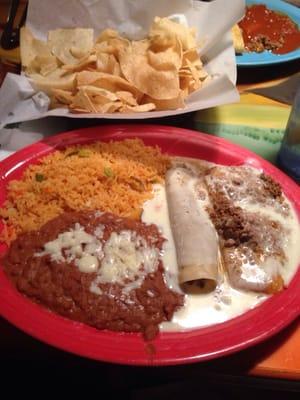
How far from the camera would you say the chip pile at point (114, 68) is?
142 centimetres

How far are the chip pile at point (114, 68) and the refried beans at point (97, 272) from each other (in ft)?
1.54

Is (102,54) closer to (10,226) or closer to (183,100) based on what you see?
(183,100)

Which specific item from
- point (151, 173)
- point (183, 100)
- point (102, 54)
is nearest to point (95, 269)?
point (151, 173)

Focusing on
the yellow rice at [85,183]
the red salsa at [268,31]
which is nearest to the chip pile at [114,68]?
the yellow rice at [85,183]

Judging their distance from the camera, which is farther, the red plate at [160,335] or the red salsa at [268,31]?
the red salsa at [268,31]

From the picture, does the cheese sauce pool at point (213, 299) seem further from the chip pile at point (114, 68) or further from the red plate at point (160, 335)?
the chip pile at point (114, 68)

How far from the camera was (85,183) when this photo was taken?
1.23 metres

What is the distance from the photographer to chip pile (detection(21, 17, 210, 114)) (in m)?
1.42

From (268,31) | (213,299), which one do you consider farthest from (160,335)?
(268,31)

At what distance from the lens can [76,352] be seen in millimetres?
867

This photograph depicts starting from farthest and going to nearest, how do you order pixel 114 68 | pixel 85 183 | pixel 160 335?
pixel 114 68 → pixel 85 183 → pixel 160 335

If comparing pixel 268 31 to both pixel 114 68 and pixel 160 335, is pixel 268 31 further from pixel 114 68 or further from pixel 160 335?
pixel 160 335

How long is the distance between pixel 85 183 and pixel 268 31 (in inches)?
44.6

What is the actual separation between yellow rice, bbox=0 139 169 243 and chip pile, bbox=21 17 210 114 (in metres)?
0.16
